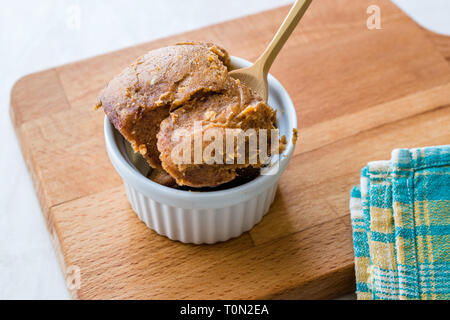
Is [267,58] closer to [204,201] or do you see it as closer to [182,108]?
[182,108]

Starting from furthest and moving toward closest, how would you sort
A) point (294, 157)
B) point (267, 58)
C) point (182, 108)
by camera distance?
point (294, 157) → point (267, 58) → point (182, 108)

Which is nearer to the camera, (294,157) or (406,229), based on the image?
(406,229)

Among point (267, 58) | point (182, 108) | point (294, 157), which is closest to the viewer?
point (182, 108)

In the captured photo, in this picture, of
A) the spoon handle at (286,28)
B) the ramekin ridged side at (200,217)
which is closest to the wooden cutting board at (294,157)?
the ramekin ridged side at (200,217)

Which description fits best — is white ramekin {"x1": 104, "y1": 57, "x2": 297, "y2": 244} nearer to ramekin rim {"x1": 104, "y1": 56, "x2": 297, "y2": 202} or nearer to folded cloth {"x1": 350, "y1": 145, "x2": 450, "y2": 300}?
ramekin rim {"x1": 104, "y1": 56, "x2": 297, "y2": 202}

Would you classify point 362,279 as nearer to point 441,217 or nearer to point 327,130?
point 441,217

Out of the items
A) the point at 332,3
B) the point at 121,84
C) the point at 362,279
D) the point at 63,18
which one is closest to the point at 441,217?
the point at 362,279

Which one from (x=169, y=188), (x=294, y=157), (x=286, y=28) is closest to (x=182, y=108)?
(x=169, y=188)
